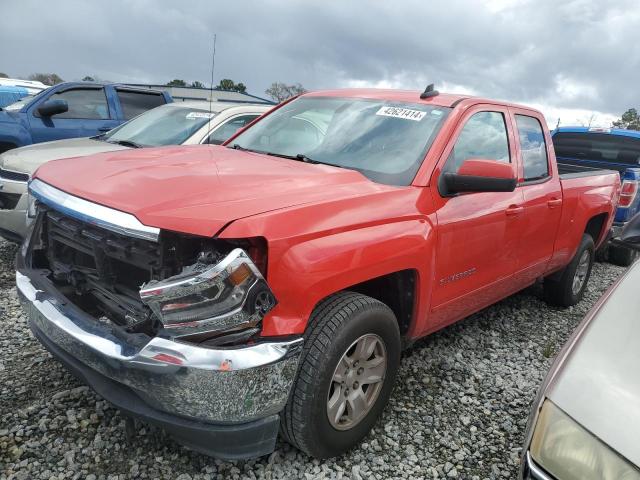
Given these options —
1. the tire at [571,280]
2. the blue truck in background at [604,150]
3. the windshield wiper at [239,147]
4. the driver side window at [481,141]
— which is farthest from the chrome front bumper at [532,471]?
the blue truck in background at [604,150]

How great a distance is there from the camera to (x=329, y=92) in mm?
3648

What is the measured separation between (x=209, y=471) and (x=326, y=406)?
0.65 m

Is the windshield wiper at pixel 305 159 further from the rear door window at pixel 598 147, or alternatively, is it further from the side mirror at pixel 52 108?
the rear door window at pixel 598 147

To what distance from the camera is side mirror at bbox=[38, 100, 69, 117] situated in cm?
616

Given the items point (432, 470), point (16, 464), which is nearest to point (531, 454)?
point (432, 470)

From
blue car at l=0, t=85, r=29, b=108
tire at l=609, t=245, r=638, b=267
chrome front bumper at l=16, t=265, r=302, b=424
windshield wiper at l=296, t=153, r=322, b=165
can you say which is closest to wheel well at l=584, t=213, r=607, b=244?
tire at l=609, t=245, r=638, b=267

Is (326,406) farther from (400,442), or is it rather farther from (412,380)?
(412,380)

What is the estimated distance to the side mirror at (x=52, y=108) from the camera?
6160 mm

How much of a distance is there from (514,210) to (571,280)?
1.82 metres

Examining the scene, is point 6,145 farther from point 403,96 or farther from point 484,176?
point 484,176

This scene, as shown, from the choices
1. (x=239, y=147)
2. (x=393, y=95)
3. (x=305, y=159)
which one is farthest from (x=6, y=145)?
(x=393, y=95)

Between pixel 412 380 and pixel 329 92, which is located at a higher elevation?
pixel 329 92

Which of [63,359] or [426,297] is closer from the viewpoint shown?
[63,359]

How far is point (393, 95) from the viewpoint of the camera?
3.30 meters
